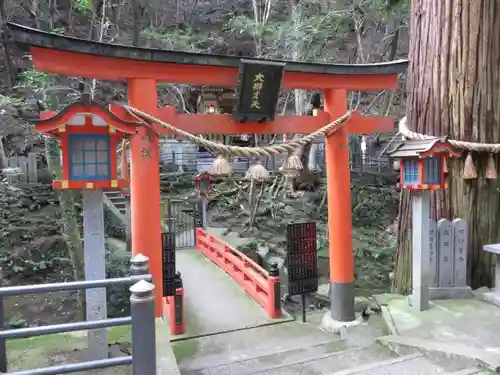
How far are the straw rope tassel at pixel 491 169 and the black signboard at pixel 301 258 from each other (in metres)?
2.81

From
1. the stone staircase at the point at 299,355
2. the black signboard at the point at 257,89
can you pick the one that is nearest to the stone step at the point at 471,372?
the stone staircase at the point at 299,355

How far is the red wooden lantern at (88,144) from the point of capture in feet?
12.3

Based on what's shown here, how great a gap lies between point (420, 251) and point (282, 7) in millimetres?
22199

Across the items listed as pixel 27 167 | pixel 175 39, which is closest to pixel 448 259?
pixel 175 39

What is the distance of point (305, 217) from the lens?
16.6 m

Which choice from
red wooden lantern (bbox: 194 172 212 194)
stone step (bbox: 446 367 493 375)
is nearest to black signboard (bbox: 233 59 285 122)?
stone step (bbox: 446 367 493 375)

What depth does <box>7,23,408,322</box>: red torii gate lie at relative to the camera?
15.5 feet

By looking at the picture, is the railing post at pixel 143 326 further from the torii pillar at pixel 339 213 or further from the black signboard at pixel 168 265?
the torii pillar at pixel 339 213

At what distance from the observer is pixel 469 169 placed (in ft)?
19.6

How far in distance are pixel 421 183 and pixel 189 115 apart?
327 centimetres

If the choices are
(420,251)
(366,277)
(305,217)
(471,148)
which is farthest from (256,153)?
(305,217)

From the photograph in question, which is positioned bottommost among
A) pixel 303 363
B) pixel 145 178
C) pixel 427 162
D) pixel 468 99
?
pixel 303 363

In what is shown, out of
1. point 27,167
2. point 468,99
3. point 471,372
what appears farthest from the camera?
point 27,167

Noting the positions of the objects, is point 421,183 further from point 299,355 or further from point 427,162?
point 299,355
